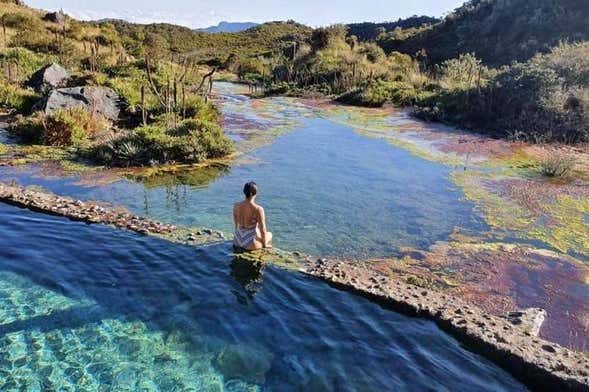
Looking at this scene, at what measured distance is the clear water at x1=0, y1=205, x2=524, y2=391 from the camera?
5.57m

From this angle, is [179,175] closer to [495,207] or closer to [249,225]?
[249,225]

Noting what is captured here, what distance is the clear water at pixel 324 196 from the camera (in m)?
9.76

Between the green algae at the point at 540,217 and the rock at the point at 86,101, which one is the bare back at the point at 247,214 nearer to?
the green algae at the point at 540,217

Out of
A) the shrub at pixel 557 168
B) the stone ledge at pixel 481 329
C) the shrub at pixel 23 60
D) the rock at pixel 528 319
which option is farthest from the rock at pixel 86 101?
the rock at pixel 528 319

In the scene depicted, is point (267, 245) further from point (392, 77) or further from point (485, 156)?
point (392, 77)

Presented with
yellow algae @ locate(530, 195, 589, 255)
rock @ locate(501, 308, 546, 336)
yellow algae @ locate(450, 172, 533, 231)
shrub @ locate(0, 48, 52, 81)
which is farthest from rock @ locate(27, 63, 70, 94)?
rock @ locate(501, 308, 546, 336)

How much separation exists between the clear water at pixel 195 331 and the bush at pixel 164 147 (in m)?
5.80

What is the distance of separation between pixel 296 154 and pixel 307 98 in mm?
17765

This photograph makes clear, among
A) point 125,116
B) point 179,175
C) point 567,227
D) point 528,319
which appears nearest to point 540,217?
point 567,227

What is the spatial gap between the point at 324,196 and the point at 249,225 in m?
4.15

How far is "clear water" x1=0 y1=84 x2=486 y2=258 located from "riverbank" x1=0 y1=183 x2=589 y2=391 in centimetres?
74

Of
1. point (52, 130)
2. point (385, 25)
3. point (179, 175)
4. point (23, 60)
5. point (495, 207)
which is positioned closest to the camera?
point (495, 207)

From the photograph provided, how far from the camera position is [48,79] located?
2109 centimetres

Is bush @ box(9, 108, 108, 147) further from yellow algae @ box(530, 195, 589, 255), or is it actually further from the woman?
yellow algae @ box(530, 195, 589, 255)
